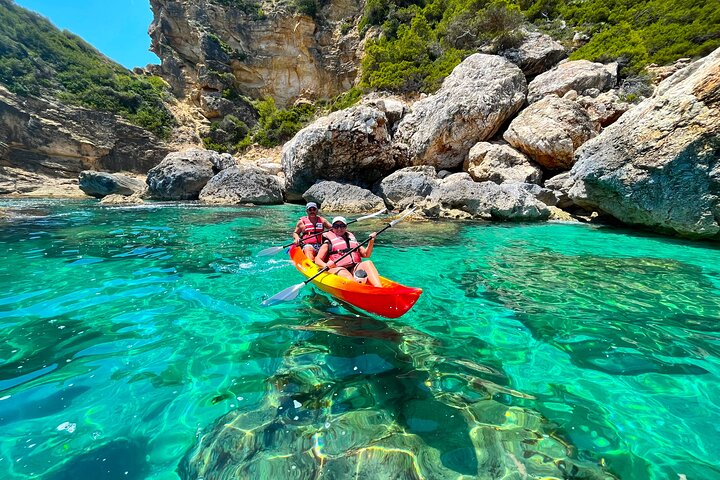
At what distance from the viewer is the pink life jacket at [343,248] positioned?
519cm

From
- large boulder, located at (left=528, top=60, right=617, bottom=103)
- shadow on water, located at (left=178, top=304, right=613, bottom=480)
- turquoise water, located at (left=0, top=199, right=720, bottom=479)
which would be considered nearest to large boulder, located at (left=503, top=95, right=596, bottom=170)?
large boulder, located at (left=528, top=60, right=617, bottom=103)

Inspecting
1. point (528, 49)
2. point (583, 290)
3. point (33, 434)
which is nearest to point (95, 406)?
point (33, 434)

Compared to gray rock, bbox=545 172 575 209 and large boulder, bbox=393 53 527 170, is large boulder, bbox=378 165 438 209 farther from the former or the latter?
gray rock, bbox=545 172 575 209

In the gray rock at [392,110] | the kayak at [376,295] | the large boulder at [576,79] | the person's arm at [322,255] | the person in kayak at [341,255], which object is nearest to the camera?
the kayak at [376,295]

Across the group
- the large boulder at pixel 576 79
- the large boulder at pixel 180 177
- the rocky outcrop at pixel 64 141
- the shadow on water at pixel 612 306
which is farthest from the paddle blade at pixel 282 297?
the rocky outcrop at pixel 64 141

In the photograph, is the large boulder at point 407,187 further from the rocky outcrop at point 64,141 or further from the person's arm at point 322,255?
the rocky outcrop at point 64,141

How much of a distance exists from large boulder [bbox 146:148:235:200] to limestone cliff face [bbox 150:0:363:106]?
17.9m

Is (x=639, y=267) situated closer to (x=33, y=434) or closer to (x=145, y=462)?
(x=145, y=462)

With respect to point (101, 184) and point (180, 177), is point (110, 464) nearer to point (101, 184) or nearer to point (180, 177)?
point (180, 177)

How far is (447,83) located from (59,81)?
33.8 m

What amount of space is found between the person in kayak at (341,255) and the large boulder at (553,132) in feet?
42.1

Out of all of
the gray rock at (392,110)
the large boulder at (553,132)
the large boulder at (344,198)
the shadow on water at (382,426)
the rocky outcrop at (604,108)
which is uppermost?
the gray rock at (392,110)

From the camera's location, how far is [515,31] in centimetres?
1908

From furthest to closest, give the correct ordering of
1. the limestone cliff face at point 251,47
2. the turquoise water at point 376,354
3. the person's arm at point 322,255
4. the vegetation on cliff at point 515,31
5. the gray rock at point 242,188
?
the limestone cliff face at point 251,47, the gray rock at point 242,188, the vegetation on cliff at point 515,31, the person's arm at point 322,255, the turquoise water at point 376,354
